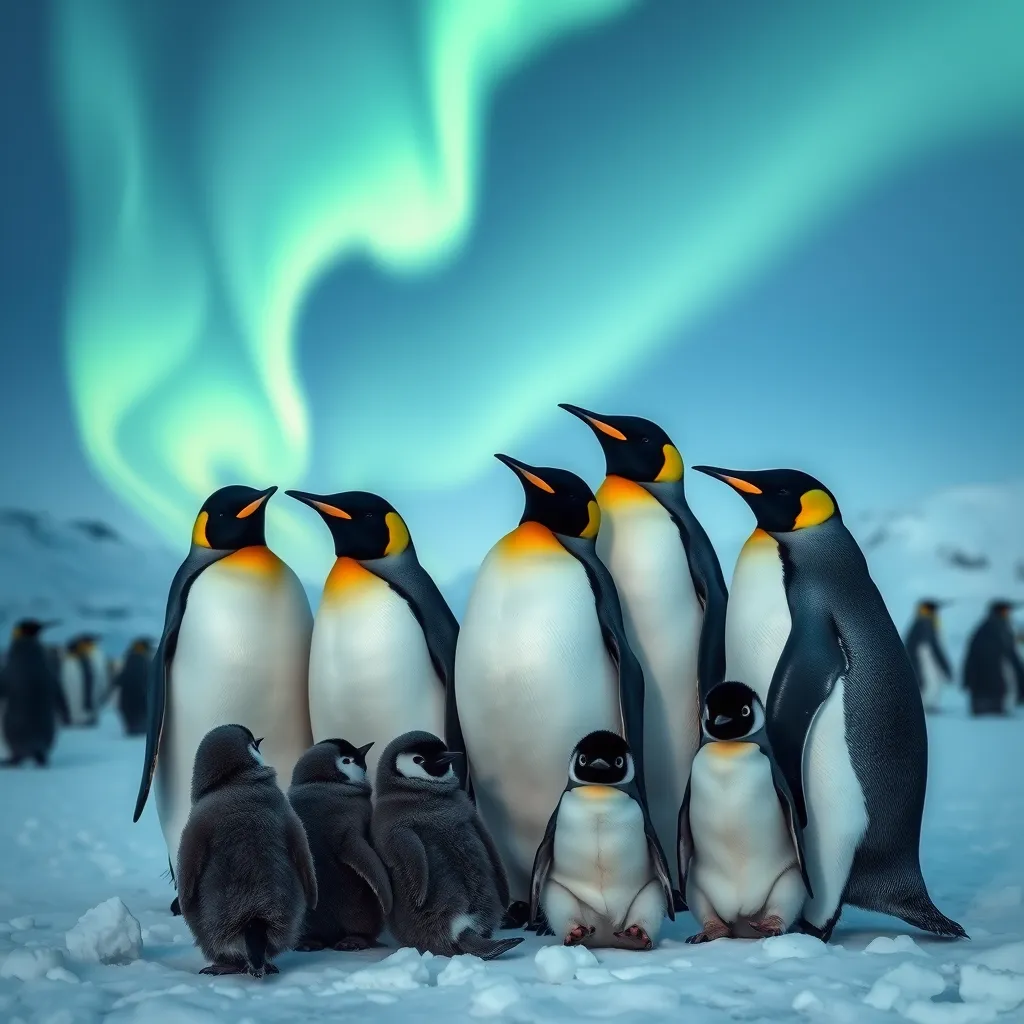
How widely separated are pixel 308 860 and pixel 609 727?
104cm

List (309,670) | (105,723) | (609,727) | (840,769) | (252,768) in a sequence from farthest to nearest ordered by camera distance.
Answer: (105,723), (309,670), (609,727), (840,769), (252,768)

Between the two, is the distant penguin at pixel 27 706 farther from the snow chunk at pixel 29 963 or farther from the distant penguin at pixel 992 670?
the distant penguin at pixel 992 670

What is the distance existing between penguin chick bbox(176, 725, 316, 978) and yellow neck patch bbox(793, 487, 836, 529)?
1.65m

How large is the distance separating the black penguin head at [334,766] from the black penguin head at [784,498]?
1.34 metres

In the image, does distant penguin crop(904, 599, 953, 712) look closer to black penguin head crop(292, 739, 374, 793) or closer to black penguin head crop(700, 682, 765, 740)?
black penguin head crop(700, 682, 765, 740)

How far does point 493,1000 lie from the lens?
250cm

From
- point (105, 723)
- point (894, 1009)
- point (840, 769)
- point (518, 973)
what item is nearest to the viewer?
point (894, 1009)

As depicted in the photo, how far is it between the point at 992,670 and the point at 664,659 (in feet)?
29.7

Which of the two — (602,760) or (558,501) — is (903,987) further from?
(558,501)

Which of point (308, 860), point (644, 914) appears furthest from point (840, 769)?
point (308, 860)

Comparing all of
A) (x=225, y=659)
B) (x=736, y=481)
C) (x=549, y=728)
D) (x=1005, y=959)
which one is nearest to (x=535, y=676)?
(x=549, y=728)

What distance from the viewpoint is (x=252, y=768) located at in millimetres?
2938

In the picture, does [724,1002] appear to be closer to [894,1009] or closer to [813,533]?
[894,1009]

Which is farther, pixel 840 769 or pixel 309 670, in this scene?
pixel 309 670
